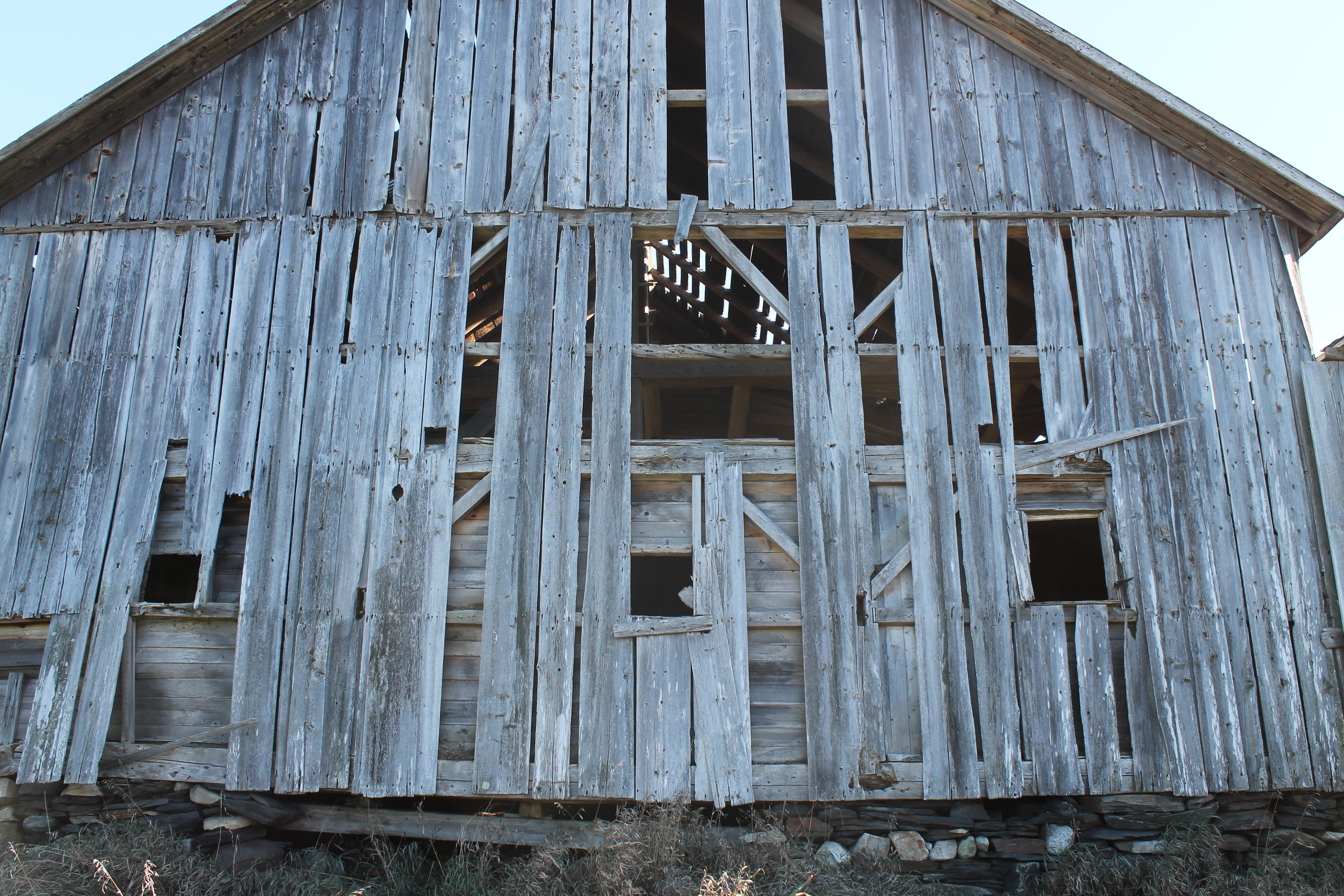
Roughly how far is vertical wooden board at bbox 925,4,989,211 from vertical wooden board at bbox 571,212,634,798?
9.75 ft

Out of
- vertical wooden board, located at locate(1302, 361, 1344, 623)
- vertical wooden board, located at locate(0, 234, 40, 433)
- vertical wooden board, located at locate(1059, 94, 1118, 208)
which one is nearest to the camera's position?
vertical wooden board, located at locate(1302, 361, 1344, 623)

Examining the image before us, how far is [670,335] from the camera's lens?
14.1 metres

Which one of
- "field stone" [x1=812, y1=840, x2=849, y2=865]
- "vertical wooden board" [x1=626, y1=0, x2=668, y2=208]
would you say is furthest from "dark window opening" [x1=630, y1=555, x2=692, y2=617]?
"vertical wooden board" [x1=626, y1=0, x2=668, y2=208]

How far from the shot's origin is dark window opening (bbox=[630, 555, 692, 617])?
13117mm

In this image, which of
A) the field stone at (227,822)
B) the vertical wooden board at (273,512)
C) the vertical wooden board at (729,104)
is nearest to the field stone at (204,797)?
the field stone at (227,822)

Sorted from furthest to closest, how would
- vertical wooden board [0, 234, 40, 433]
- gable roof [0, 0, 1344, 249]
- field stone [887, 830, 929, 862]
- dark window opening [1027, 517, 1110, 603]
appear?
1. dark window opening [1027, 517, 1110, 603]
2. gable roof [0, 0, 1344, 249]
3. vertical wooden board [0, 234, 40, 433]
4. field stone [887, 830, 929, 862]

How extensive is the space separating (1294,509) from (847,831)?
15.0ft

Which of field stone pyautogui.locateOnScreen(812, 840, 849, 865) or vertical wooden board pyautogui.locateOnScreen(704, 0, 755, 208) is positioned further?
vertical wooden board pyautogui.locateOnScreen(704, 0, 755, 208)

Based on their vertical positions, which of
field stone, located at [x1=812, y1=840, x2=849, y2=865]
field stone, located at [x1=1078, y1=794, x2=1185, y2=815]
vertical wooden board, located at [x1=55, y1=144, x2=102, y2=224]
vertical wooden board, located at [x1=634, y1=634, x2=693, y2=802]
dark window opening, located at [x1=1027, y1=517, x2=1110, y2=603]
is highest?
vertical wooden board, located at [x1=55, y1=144, x2=102, y2=224]

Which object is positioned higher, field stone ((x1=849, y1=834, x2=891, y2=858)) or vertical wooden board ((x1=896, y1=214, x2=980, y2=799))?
vertical wooden board ((x1=896, y1=214, x2=980, y2=799))

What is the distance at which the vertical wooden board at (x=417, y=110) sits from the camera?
320 inches

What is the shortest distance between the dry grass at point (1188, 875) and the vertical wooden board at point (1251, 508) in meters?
0.64

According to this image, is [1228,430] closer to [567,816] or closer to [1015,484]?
[1015,484]

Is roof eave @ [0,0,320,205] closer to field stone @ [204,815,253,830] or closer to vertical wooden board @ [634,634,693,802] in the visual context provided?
field stone @ [204,815,253,830]
